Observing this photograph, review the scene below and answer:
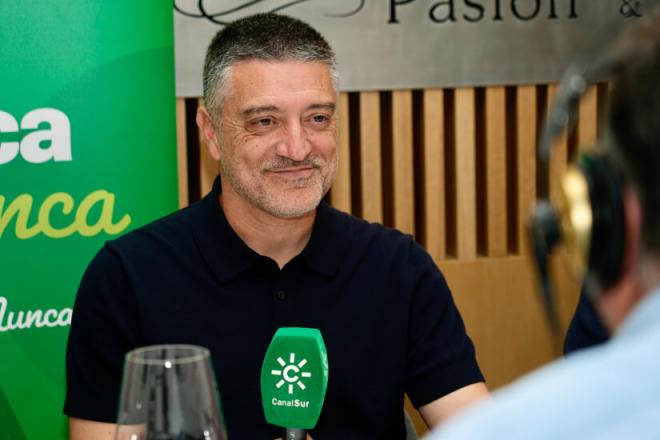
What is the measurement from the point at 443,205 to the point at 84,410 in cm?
195

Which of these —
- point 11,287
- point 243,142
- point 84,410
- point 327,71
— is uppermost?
point 327,71

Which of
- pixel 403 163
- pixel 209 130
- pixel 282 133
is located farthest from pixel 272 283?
pixel 403 163

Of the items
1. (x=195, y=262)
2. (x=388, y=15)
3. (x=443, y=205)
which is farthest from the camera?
(x=443, y=205)

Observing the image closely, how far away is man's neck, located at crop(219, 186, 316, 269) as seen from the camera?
7.27ft

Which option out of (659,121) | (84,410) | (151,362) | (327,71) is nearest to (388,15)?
(327,71)

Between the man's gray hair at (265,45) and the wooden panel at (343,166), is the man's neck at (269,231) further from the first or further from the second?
the wooden panel at (343,166)

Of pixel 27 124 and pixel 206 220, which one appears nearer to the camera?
pixel 206 220

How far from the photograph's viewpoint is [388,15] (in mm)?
3465

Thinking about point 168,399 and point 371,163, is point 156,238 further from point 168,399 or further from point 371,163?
point 371,163

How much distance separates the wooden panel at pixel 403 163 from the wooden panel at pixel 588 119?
713 mm

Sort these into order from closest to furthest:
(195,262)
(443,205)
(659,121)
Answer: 1. (659,121)
2. (195,262)
3. (443,205)

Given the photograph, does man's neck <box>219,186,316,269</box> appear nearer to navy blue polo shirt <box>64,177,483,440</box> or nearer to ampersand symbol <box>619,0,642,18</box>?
navy blue polo shirt <box>64,177,483,440</box>

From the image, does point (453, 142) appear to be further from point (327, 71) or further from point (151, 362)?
point (151, 362)

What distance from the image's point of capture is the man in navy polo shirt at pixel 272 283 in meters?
2.09
